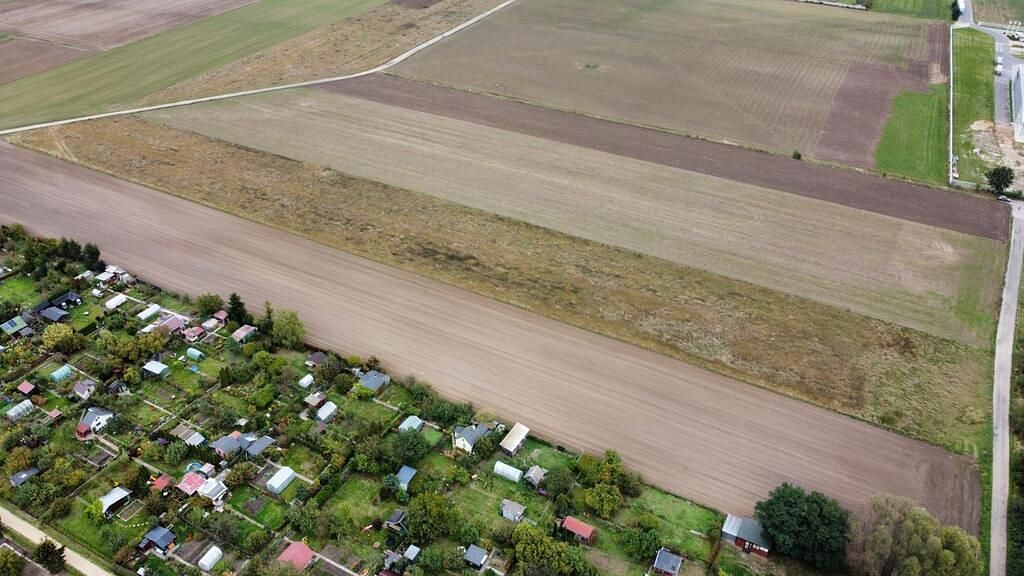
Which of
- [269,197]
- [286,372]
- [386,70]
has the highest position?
[386,70]

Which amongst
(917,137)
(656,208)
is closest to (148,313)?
(656,208)

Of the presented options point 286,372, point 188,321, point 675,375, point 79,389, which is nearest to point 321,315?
point 286,372

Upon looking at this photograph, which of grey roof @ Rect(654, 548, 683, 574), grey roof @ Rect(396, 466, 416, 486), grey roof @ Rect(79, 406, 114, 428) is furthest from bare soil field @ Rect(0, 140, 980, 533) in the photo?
grey roof @ Rect(79, 406, 114, 428)

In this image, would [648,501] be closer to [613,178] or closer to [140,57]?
[613,178]

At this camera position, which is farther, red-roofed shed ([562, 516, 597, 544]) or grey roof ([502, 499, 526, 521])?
grey roof ([502, 499, 526, 521])

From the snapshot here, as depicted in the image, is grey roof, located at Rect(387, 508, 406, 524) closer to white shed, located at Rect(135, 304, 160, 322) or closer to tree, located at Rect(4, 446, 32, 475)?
tree, located at Rect(4, 446, 32, 475)

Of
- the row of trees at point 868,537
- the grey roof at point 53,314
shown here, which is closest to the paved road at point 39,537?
the grey roof at point 53,314

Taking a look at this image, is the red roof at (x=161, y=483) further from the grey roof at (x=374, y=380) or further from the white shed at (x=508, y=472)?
the white shed at (x=508, y=472)

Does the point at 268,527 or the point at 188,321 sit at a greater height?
the point at 188,321
